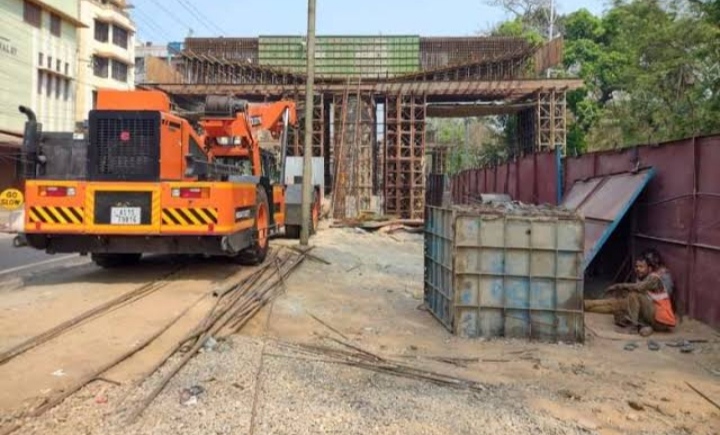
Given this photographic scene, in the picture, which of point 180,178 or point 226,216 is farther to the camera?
point 180,178

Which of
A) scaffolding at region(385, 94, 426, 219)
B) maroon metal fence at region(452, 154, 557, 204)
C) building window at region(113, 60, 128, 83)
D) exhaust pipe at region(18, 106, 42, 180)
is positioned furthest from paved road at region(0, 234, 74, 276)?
building window at region(113, 60, 128, 83)

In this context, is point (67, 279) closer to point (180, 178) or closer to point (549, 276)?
point (180, 178)

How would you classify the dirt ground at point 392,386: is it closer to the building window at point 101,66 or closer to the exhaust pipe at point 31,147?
the exhaust pipe at point 31,147

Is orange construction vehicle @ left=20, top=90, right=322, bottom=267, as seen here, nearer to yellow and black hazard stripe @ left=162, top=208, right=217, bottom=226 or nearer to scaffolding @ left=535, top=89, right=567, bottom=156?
yellow and black hazard stripe @ left=162, top=208, right=217, bottom=226

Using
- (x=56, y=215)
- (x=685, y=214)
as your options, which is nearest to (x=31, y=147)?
(x=56, y=215)

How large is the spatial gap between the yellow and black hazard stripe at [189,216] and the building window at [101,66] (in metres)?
42.6

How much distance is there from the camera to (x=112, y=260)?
11.5 m

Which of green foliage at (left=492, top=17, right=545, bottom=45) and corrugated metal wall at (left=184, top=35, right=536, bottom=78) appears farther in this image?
green foliage at (left=492, top=17, right=545, bottom=45)

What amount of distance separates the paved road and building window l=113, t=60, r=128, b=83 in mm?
36919

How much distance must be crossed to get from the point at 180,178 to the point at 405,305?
13.7 feet

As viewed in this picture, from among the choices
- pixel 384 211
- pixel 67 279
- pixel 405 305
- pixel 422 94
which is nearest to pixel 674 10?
pixel 422 94

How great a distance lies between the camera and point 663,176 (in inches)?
359

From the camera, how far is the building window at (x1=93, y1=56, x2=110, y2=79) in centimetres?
4744

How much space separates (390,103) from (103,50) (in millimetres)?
27860
